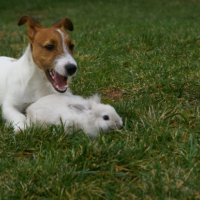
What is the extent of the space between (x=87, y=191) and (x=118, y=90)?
2.82 meters

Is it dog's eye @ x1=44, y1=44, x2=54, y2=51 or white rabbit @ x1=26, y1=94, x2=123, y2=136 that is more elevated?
dog's eye @ x1=44, y1=44, x2=54, y2=51

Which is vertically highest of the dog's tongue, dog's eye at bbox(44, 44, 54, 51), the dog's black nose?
dog's eye at bbox(44, 44, 54, 51)

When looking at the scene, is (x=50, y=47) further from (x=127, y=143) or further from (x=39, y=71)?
(x=127, y=143)

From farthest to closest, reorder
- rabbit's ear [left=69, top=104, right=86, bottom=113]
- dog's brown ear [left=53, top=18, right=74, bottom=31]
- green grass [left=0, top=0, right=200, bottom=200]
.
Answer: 1. dog's brown ear [left=53, top=18, right=74, bottom=31]
2. rabbit's ear [left=69, top=104, right=86, bottom=113]
3. green grass [left=0, top=0, right=200, bottom=200]

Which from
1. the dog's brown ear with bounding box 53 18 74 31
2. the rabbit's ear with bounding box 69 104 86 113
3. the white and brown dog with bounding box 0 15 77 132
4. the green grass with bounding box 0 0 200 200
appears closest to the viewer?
the green grass with bounding box 0 0 200 200

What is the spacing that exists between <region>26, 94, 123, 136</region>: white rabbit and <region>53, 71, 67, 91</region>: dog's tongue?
323 millimetres

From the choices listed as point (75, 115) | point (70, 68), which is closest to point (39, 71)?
point (70, 68)

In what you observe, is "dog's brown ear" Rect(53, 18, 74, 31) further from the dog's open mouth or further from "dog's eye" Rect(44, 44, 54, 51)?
the dog's open mouth

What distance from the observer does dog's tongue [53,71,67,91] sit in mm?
4867

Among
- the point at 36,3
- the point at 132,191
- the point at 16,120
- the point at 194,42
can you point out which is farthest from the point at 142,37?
the point at 36,3

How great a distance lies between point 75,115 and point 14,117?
0.89 metres

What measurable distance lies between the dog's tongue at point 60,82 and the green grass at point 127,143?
705 mm

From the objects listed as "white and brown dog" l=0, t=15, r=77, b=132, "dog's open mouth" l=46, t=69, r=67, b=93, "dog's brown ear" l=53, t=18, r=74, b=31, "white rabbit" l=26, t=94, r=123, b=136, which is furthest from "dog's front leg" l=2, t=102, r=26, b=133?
"dog's brown ear" l=53, t=18, r=74, b=31

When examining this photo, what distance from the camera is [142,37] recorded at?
306 inches
